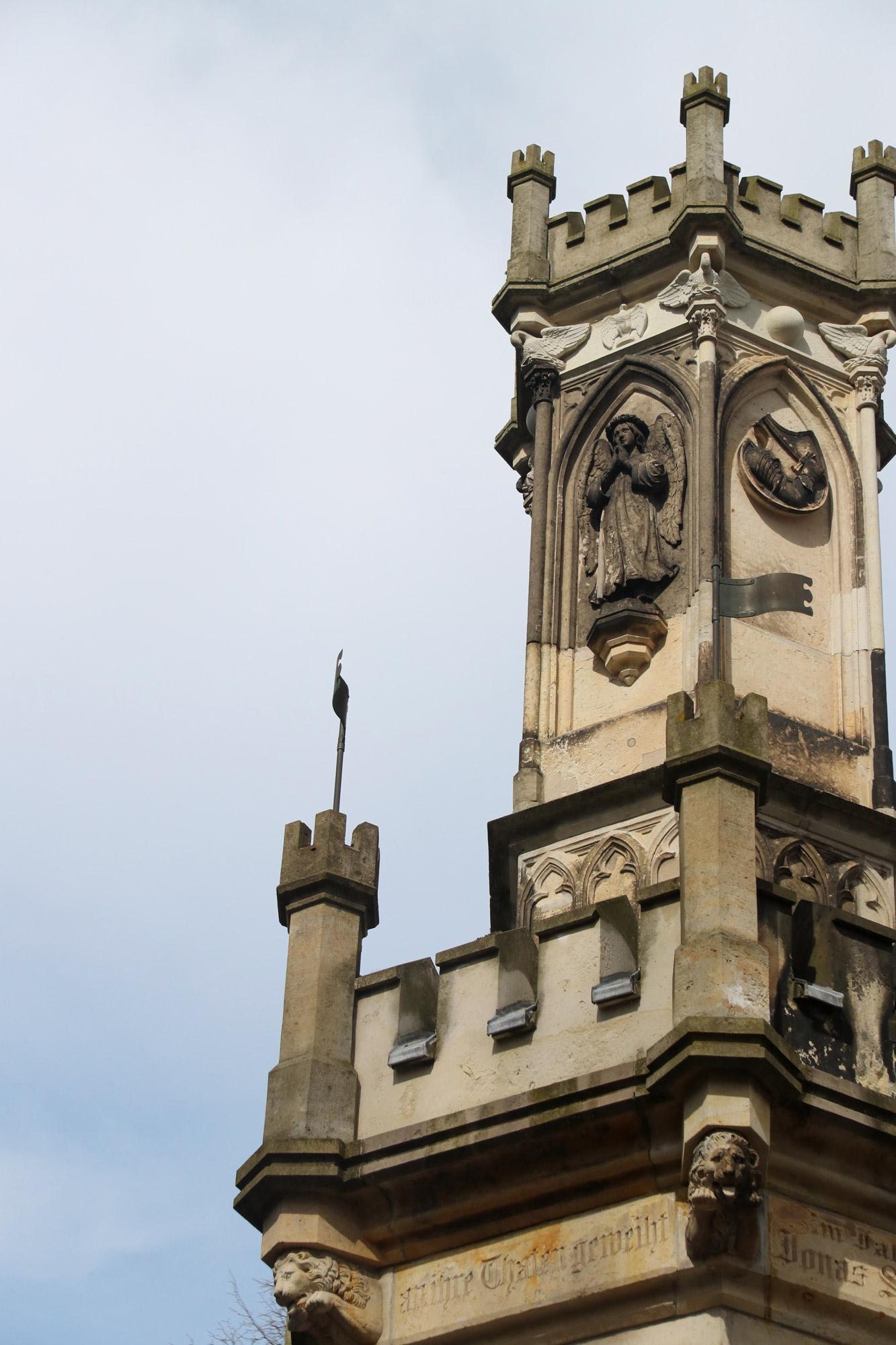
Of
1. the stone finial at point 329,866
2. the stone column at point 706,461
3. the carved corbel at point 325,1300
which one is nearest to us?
the carved corbel at point 325,1300

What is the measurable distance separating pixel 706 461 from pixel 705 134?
3068 mm

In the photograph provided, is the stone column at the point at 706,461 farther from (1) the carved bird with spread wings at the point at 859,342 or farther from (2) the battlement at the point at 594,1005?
(2) the battlement at the point at 594,1005

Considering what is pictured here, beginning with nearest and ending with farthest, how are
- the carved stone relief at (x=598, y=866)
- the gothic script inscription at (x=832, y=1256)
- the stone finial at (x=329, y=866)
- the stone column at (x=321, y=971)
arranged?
1. the gothic script inscription at (x=832, y=1256)
2. the stone column at (x=321, y=971)
3. the stone finial at (x=329, y=866)
4. the carved stone relief at (x=598, y=866)

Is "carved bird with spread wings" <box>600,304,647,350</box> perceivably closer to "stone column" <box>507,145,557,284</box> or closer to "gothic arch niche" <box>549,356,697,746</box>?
"gothic arch niche" <box>549,356,697,746</box>

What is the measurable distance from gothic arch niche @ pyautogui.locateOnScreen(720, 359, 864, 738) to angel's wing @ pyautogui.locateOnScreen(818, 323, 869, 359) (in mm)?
501

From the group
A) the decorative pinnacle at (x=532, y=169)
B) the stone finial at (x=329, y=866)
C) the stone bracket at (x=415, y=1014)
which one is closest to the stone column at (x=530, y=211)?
the decorative pinnacle at (x=532, y=169)

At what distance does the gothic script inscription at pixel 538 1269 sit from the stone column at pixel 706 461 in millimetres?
4628

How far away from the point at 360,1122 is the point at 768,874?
3627mm

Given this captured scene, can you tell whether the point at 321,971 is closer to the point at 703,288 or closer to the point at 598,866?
the point at 598,866

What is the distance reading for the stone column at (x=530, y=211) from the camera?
62.0 ft

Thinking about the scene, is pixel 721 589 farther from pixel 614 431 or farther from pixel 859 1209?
pixel 859 1209

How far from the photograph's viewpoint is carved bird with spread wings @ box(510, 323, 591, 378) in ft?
60.4

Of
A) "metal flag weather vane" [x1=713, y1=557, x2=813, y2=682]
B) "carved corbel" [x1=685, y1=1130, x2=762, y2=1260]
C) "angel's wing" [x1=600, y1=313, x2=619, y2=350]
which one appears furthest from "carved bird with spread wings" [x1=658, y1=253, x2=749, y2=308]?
"carved corbel" [x1=685, y1=1130, x2=762, y2=1260]

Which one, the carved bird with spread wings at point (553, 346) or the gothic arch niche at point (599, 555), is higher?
the carved bird with spread wings at point (553, 346)
